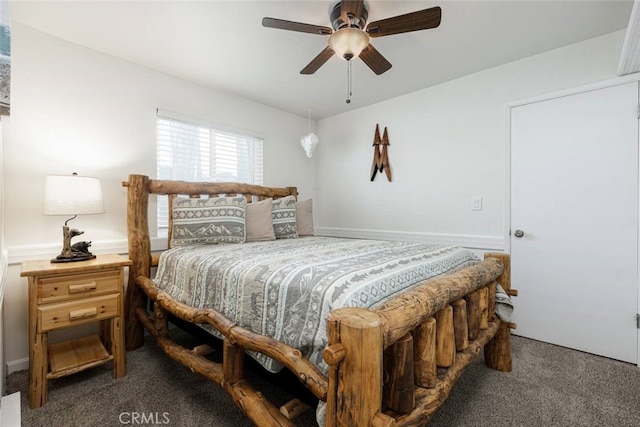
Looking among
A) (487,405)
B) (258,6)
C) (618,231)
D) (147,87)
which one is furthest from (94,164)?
(618,231)

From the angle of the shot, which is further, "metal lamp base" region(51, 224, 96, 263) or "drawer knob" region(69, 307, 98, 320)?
"metal lamp base" region(51, 224, 96, 263)

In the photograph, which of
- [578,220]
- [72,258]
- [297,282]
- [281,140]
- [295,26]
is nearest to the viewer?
[297,282]

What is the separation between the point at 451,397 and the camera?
167 cm

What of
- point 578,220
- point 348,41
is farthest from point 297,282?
point 578,220

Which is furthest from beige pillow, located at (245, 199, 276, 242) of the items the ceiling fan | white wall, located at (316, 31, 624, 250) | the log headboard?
the ceiling fan

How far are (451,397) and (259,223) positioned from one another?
1.94 metres

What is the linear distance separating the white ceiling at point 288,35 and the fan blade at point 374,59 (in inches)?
9.1

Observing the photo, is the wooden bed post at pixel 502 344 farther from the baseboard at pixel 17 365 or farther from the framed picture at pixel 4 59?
the baseboard at pixel 17 365

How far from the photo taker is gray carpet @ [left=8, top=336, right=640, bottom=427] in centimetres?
149

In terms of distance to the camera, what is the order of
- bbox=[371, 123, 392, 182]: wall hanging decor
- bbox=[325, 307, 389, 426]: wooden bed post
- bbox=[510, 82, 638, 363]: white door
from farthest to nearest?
bbox=[371, 123, 392, 182]: wall hanging decor, bbox=[510, 82, 638, 363]: white door, bbox=[325, 307, 389, 426]: wooden bed post

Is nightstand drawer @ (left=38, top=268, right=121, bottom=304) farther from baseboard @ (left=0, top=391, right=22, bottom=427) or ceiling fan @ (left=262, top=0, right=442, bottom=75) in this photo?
ceiling fan @ (left=262, top=0, right=442, bottom=75)

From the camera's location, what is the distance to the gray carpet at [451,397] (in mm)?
1494

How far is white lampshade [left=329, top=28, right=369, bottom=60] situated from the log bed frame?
4.51 feet

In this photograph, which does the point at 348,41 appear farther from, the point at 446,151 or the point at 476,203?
the point at 476,203
